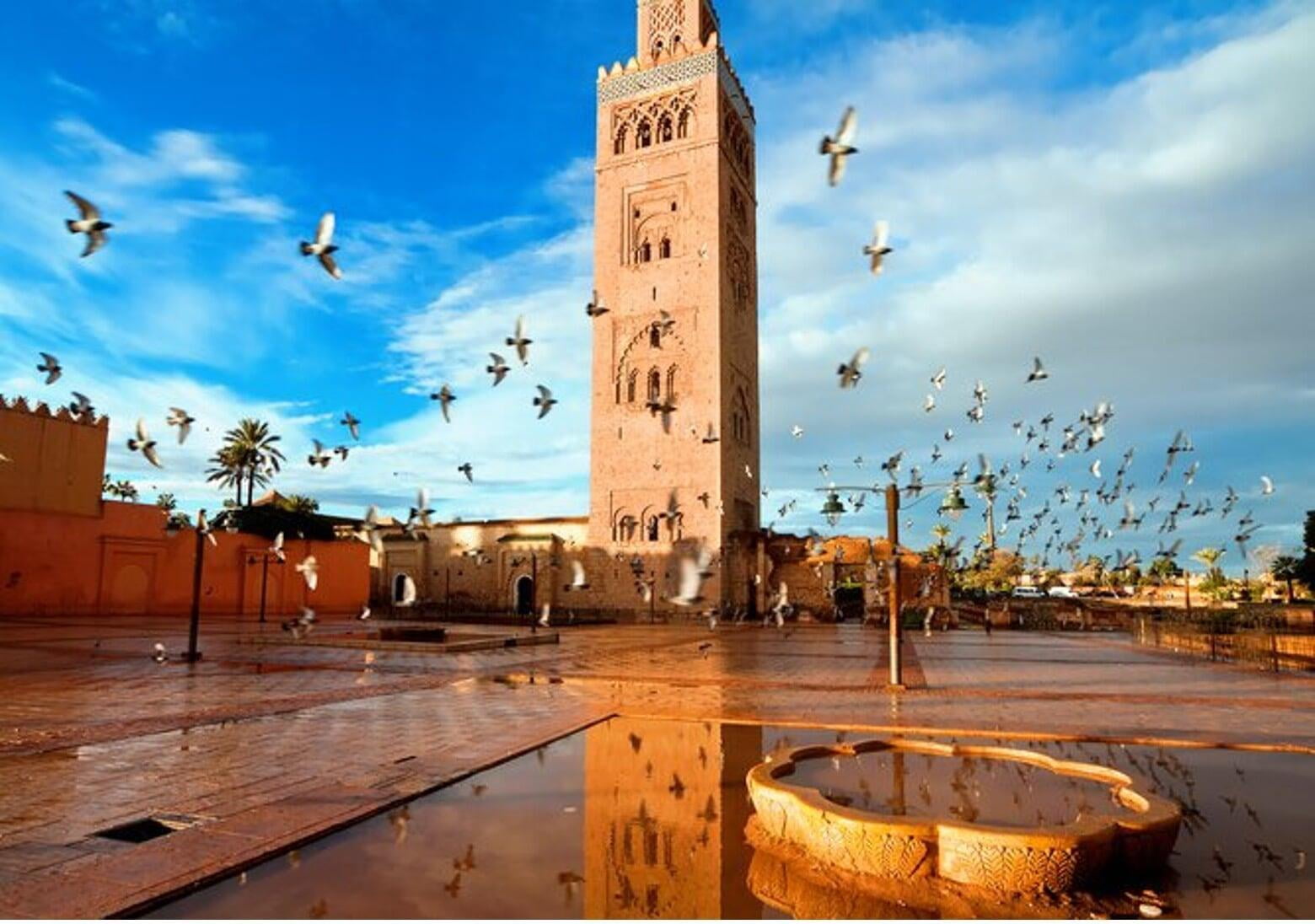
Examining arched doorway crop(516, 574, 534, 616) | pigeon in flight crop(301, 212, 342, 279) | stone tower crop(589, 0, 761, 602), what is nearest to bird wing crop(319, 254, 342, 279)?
pigeon in flight crop(301, 212, 342, 279)

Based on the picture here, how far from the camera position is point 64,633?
70.6 feet

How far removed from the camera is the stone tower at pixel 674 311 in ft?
134

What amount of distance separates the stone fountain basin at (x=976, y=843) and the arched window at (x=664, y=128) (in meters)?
44.4

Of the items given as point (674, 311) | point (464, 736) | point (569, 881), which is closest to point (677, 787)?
point (569, 881)

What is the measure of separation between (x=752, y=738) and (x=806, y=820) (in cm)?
389

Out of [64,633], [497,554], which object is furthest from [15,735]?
[497,554]

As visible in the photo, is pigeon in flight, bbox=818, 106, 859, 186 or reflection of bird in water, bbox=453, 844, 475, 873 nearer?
reflection of bird in water, bbox=453, 844, 475, 873

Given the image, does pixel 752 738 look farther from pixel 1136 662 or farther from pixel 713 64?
pixel 713 64

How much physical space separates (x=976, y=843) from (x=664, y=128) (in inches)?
1795

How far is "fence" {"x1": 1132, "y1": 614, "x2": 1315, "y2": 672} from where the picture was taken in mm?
18141

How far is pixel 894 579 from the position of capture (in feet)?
41.7

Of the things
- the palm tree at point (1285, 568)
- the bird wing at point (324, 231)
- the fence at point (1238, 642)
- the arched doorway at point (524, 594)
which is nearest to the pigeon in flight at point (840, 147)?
the bird wing at point (324, 231)

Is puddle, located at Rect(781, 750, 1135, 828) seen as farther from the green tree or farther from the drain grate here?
the green tree

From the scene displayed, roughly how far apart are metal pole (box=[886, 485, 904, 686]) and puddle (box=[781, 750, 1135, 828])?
16.7 feet
